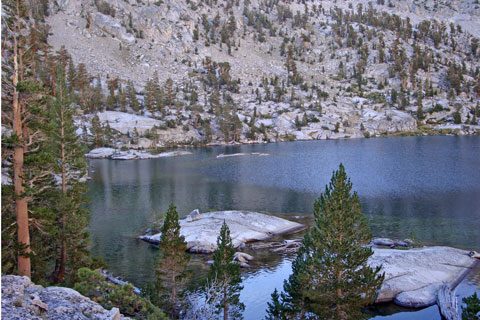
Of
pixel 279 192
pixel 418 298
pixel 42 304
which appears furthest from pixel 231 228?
pixel 42 304

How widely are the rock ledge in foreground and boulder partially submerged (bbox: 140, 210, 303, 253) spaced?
66.0ft

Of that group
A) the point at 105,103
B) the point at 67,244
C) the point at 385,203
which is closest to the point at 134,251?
the point at 67,244

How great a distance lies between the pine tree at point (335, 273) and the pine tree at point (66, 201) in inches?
549

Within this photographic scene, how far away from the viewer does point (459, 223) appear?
130ft

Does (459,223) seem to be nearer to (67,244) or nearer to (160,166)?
(67,244)

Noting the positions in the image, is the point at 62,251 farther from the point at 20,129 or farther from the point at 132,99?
the point at 132,99

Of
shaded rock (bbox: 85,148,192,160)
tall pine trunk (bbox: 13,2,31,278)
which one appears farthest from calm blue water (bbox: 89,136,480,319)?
tall pine trunk (bbox: 13,2,31,278)

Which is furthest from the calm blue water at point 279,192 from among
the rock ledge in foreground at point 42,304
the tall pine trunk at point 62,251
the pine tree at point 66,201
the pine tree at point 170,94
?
the pine tree at point 170,94

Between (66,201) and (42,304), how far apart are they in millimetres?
13131

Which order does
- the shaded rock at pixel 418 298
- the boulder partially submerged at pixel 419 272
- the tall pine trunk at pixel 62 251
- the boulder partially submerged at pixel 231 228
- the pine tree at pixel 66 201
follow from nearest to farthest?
the shaded rock at pixel 418 298, the boulder partially submerged at pixel 419 272, the tall pine trunk at pixel 62 251, the pine tree at pixel 66 201, the boulder partially submerged at pixel 231 228

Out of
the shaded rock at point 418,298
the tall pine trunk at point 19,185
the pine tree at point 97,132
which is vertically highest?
the pine tree at point 97,132

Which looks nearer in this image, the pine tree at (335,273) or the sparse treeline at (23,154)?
the sparse treeline at (23,154)

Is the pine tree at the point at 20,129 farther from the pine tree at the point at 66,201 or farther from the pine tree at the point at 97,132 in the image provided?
the pine tree at the point at 97,132

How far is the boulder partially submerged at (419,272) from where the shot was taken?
23891mm
